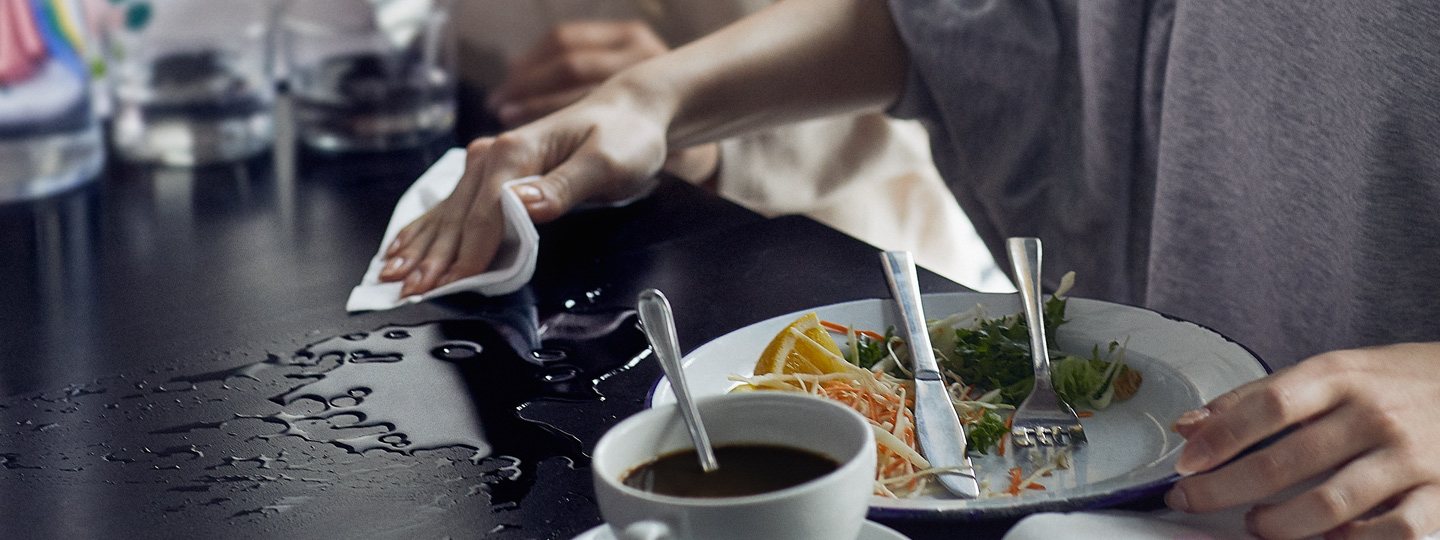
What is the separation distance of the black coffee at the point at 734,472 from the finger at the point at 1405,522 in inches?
10.7

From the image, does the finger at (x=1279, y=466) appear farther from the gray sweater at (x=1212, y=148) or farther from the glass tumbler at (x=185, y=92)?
the glass tumbler at (x=185, y=92)

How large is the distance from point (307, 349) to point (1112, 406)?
0.58 metres

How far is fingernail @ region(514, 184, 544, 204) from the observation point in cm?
107

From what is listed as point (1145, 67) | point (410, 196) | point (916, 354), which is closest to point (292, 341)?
point (410, 196)

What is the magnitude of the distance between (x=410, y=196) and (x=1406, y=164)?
2.91 ft

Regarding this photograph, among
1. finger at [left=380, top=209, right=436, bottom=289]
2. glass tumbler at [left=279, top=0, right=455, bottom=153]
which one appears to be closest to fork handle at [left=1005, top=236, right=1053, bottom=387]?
finger at [left=380, top=209, right=436, bottom=289]

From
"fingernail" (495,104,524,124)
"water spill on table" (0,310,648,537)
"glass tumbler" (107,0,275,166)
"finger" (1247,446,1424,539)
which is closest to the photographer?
"finger" (1247,446,1424,539)

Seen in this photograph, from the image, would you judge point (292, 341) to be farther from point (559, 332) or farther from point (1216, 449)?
point (1216, 449)

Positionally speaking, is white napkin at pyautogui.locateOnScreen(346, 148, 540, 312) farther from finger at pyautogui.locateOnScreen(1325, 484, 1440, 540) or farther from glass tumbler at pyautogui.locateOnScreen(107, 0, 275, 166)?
finger at pyautogui.locateOnScreen(1325, 484, 1440, 540)

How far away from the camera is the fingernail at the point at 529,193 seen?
1.07 m

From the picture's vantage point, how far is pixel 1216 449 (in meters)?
0.60

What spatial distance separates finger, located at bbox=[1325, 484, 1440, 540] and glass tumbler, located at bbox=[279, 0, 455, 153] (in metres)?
1.18

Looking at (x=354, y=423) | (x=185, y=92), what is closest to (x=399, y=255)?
(x=354, y=423)

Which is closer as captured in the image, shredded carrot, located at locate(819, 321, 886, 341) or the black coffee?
the black coffee
